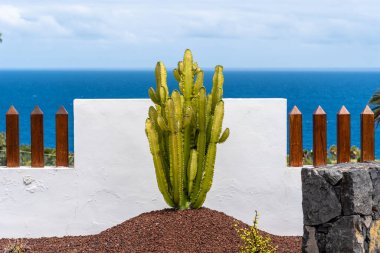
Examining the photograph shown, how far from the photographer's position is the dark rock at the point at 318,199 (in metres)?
6.46

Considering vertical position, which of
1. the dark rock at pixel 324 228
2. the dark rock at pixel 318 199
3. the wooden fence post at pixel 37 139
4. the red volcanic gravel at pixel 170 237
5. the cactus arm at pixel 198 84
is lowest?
the red volcanic gravel at pixel 170 237

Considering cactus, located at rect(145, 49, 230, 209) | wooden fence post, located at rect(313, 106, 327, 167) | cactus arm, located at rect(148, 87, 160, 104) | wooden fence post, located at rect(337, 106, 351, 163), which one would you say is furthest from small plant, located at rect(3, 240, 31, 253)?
wooden fence post, located at rect(337, 106, 351, 163)

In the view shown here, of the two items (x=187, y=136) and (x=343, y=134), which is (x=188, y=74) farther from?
(x=343, y=134)

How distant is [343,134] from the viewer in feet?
29.5

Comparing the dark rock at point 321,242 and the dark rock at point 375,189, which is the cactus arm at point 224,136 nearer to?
the dark rock at point 321,242

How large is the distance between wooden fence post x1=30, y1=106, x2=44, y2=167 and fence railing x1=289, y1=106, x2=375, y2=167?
2.99 metres

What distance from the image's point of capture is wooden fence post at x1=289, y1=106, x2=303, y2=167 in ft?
28.9

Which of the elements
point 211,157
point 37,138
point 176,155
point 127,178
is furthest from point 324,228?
point 37,138

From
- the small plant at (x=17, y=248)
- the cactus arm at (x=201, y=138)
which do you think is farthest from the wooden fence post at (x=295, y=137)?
the small plant at (x=17, y=248)

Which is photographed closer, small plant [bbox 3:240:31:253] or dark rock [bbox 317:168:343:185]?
dark rock [bbox 317:168:343:185]

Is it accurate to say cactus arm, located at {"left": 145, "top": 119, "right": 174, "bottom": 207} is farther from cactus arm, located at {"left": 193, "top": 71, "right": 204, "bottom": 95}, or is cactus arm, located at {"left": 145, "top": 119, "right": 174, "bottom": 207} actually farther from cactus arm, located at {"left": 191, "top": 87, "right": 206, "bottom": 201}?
cactus arm, located at {"left": 193, "top": 71, "right": 204, "bottom": 95}

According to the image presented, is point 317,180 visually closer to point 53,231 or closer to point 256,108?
point 256,108

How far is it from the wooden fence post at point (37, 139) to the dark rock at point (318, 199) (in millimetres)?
3642

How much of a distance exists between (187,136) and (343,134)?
2159 millimetres
